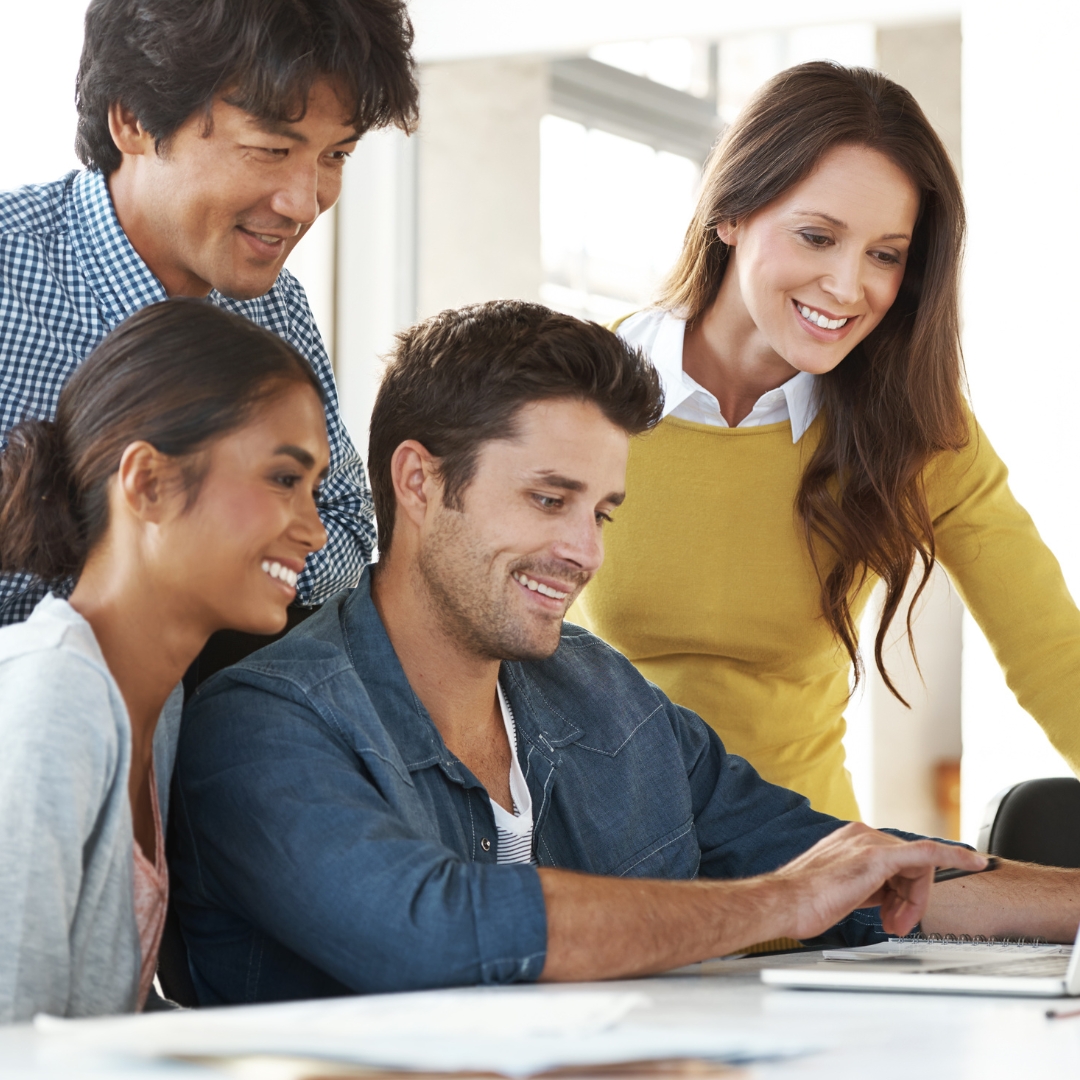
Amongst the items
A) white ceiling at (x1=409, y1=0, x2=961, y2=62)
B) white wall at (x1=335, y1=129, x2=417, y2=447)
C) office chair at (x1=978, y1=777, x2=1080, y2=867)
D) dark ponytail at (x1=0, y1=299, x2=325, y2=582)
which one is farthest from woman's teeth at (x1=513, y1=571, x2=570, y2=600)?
white wall at (x1=335, y1=129, x2=417, y2=447)

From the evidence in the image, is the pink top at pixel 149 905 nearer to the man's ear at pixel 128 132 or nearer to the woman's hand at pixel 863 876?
the woman's hand at pixel 863 876

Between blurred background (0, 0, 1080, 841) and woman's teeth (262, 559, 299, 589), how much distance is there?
170cm

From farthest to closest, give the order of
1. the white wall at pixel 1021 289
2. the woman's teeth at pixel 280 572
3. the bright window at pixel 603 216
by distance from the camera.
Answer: the bright window at pixel 603 216 < the white wall at pixel 1021 289 < the woman's teeth at pixel 280 572

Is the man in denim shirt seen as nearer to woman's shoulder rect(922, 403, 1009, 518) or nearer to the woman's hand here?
the woman's hand

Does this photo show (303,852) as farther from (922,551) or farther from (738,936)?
(922,551)

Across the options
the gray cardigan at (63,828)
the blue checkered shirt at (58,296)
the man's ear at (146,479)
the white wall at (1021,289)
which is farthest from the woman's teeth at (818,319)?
the white wall at (1021,289)

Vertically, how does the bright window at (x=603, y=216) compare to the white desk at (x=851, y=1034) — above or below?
above

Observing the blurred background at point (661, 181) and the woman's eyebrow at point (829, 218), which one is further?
the blurred background at point (661, 181)

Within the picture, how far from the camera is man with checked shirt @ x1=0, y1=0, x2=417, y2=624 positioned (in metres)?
1.55

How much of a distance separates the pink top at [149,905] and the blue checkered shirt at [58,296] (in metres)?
0.31

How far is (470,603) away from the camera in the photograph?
5.17 feet

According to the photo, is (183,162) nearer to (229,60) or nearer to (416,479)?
(229,60)

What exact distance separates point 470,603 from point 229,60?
1.96 ft

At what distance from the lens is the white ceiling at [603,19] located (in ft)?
10.5
